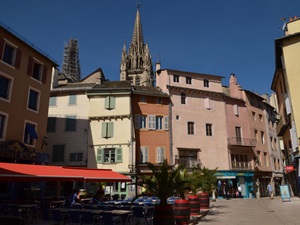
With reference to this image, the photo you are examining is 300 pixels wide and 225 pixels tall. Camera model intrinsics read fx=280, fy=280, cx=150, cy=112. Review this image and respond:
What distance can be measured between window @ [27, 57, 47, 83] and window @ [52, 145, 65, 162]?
302 inches

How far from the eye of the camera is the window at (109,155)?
27456mm

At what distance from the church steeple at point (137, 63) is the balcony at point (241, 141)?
→ 46.1m

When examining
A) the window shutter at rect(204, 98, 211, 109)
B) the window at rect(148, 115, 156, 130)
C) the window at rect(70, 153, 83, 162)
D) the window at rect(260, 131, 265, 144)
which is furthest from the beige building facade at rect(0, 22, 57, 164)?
the window at rect(260, 131, 265, 144)

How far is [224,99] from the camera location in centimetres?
3488

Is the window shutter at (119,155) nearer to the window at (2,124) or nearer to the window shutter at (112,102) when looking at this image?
the window shutter at (112,102)

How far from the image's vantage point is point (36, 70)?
23594 mm

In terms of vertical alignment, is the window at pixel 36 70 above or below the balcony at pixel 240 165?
above

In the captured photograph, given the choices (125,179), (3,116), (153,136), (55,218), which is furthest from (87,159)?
(55,218)

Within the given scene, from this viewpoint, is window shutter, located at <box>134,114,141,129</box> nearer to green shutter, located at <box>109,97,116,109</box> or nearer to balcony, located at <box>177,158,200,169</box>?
green shutter, located at <box>109,97,116,109</box>

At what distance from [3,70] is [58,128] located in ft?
33.8

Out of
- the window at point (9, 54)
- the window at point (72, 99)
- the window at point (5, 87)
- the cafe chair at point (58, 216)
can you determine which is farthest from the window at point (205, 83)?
the cafe chair at point (58, 216)

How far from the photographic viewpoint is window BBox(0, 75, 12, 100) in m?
19.7

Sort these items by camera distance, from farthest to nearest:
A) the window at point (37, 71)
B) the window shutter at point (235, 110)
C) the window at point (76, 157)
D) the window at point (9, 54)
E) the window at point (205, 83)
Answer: the window shutter at point (235, 110)
the window at point (205, 83)
the window at point (76, 157)
the window at point (37, 71)
the window at point (9, 54)

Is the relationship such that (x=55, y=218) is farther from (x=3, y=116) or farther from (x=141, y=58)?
(x=141, y=58)
